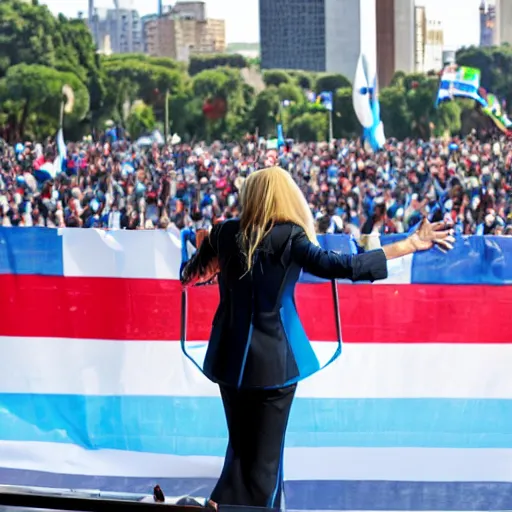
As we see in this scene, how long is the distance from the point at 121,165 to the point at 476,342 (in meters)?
1.61

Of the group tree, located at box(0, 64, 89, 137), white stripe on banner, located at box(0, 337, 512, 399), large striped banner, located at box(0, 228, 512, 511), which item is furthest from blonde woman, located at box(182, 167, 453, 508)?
tree, located at box(0, 64, 89, 137)

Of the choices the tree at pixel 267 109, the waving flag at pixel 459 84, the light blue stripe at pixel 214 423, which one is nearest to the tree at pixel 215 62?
the tree at pixel 267 109

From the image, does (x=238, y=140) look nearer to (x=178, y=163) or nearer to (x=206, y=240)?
(x=178, y=163)

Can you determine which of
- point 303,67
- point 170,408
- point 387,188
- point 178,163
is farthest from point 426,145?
point 170,408

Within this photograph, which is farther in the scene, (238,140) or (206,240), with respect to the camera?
(238,140)

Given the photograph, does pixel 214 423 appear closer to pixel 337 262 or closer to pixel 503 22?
pixel 337 262

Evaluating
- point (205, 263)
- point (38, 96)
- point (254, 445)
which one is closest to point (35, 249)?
point (38, 96)

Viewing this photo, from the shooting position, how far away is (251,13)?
410cm

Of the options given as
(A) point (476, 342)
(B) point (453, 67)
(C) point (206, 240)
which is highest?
(B) point (453, 67)

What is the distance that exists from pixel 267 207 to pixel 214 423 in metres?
1.40

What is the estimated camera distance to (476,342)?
12.6 feet

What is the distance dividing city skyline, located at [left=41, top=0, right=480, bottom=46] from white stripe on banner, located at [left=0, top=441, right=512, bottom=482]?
1563 mm

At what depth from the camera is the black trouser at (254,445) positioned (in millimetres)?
2875

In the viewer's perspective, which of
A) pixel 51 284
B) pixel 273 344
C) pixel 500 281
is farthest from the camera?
pixel 51 284
